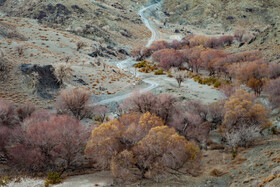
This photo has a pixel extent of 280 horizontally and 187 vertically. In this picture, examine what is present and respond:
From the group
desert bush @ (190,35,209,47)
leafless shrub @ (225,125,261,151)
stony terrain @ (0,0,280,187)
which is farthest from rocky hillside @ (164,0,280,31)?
leafless shrub @ (225,125,261,151)

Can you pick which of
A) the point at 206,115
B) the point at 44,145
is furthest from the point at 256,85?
the point at 44,145

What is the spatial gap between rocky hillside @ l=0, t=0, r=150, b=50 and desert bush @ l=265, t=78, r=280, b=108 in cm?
8633

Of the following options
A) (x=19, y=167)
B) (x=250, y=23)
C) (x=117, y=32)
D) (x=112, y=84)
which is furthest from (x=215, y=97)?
(x=250, y=23)

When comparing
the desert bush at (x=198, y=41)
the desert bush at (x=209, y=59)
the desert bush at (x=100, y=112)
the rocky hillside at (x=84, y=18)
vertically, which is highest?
the rocky hillside at (x=84, y=18)

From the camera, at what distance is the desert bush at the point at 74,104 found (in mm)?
40562

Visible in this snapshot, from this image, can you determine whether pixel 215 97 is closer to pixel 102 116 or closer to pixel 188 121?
pixel 188 121

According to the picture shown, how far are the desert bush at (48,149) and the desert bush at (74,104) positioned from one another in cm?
1059

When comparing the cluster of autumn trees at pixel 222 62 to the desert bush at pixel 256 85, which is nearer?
the desert bush at pixel 256 85

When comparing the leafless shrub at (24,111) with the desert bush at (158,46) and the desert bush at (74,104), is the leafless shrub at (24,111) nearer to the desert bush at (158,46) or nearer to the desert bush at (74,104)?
the desert bush at (74,104)

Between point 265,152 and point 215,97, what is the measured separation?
24761mm

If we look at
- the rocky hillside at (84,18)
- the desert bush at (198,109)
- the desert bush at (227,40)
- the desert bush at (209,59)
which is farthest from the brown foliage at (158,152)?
the desert bush at (227,40)

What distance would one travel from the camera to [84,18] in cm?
13175

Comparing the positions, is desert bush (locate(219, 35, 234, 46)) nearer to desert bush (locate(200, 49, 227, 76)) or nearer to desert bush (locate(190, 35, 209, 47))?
desert bush (locate(190, 35, 209, 47))

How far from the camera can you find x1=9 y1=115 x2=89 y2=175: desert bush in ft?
89.8
